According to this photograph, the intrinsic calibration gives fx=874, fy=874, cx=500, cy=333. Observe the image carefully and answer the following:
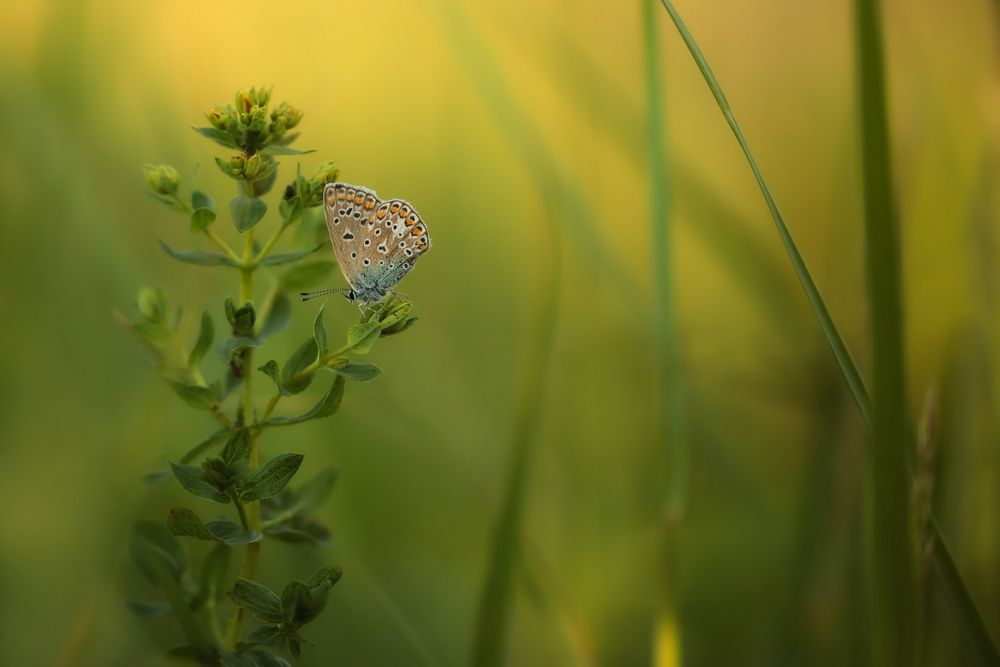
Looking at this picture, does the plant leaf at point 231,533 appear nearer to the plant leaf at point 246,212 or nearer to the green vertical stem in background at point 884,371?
the plant leaf at point 246,212

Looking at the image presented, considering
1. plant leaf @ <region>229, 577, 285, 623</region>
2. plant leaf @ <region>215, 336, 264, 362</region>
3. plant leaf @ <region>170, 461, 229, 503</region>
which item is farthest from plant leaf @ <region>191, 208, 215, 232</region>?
plant leaf @ <region>229, 577, 285, 623</region>

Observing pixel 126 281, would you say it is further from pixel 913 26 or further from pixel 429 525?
pixel 913 26

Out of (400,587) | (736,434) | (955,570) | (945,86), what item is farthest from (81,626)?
(945,86)

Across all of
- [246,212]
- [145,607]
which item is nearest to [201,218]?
[246,212]

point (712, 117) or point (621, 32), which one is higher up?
point (621, 32)

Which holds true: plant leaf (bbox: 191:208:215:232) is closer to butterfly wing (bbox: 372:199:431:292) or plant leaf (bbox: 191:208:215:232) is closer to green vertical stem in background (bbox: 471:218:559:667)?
butterfly wing (bbox: 372:199:431:292)

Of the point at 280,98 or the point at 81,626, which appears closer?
the point at 81,626

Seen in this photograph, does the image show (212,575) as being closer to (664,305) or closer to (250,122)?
(250,122)
